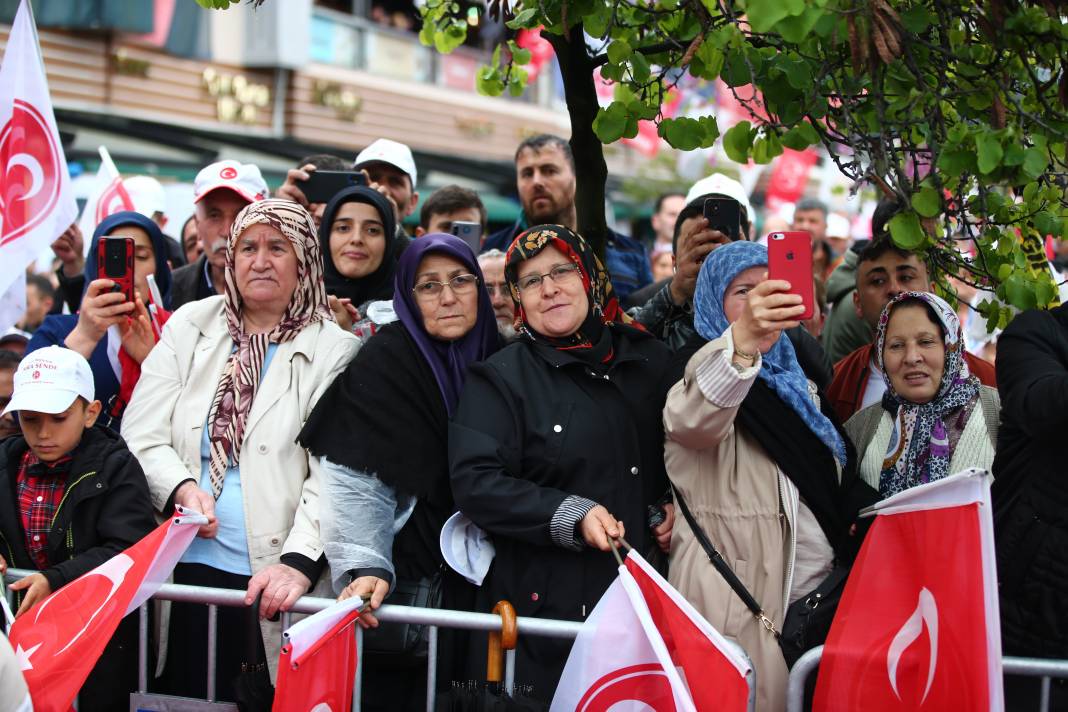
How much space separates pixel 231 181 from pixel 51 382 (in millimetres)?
1716

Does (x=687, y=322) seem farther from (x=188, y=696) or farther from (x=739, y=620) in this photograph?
(x=188, y=696)

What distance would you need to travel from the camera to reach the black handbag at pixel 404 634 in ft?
10.8

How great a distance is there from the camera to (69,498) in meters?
3.56

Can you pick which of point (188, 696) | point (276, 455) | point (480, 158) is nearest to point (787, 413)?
point (276, 455)

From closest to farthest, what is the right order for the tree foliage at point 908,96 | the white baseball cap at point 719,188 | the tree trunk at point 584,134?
1. the tree foliage at point 908,96
2. the tree trunk at point 584,134
3. the white baseball cap at point 719,188

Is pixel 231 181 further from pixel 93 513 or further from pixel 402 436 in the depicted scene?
pixel 402 436

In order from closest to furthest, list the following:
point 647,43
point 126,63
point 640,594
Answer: point 640,594 < point 647,43 < point 126,63

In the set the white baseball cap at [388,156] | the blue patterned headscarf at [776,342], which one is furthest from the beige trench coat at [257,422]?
the white baseball cap at [388,156]

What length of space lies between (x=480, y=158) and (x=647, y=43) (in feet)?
54.2

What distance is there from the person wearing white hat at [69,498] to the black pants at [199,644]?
0.13 meters

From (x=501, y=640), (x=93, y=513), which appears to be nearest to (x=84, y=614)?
(x=93, y=513)

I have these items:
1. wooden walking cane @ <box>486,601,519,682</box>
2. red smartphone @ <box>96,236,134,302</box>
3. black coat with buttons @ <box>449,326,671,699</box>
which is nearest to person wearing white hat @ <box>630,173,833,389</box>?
black coat with buttons @ <box>449,326,671,699</box>

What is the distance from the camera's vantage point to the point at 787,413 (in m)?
3.36

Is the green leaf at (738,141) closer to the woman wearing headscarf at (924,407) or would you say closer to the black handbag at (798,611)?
the woman wearing headscarf at (924,407)
